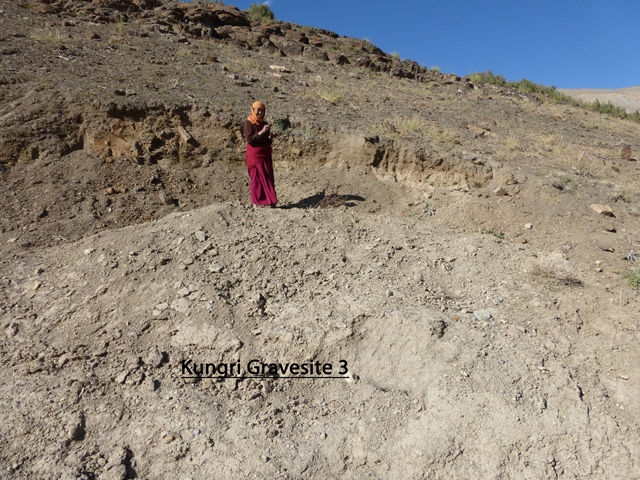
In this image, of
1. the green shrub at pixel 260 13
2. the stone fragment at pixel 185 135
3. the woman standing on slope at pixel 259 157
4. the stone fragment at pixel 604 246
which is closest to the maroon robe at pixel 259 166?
the woman standing on slope at pixel 259 157

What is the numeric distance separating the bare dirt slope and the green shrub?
8262 mm

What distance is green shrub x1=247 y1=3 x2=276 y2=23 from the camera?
14.1 metres

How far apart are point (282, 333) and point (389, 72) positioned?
1050 cm

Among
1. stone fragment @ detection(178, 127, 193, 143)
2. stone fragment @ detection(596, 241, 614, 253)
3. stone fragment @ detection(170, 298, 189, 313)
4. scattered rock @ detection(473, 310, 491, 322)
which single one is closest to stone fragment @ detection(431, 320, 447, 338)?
scattered rock @ detection(473, 310, 491, 322)

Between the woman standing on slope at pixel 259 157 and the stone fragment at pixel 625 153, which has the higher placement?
the stone fragment at pixel 625 153

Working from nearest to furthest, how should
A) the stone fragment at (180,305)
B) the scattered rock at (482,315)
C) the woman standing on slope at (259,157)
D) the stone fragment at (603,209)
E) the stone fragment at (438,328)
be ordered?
the stone fragment at (438,328)
the stone fragment at (180,305)
the scattered rock at (482,315)
the woman standing on slope at (259,157)
the stone fragment at (603,209)

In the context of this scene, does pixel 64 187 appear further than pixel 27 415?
Yes

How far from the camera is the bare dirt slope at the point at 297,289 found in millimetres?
2398

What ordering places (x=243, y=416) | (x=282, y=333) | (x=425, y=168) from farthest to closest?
(x=425, y=168), (x=282, y=333), (x=243, y=416)

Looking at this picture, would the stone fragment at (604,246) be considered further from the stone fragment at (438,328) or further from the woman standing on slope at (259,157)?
the woman standing on slope at (259,157)

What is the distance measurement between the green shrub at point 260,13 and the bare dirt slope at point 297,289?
8.26 metres

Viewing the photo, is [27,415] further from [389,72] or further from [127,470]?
[389,72]

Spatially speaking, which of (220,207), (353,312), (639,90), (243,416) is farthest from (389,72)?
(639,90)

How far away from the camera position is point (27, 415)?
2.36 metres
